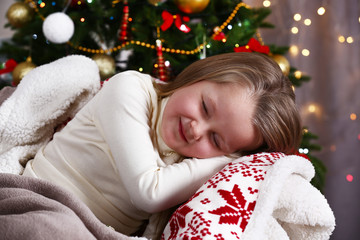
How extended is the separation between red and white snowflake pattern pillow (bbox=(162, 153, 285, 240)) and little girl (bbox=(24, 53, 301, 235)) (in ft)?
0.32

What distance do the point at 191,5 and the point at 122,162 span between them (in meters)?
0.95

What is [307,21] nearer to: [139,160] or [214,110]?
[214,110]

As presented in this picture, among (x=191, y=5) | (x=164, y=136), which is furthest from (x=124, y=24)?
(x=164, y=136)

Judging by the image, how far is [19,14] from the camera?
73.3 inches

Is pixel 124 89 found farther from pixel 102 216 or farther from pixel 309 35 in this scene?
pixel 309 35

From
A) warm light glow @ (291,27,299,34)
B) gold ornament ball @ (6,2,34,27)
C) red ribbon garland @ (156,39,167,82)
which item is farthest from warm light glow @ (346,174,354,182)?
gold ornament ball @ (6,2,34,27)

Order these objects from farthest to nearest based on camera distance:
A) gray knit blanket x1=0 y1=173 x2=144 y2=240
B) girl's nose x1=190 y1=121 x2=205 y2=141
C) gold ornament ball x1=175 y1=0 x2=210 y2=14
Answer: gold ornament ball x1=175 y1=0 x2=210 y2=14 → girl's nose x1=190 y1=121 x2=205 y2=141 → gray knit blanket x1=0 y1=173 x2=144 y2=240

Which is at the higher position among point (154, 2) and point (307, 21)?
point (154, 2)

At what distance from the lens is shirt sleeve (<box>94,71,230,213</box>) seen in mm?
915

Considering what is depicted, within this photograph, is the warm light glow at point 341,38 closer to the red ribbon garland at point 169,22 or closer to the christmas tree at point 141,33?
the christmas tree at point 141,33

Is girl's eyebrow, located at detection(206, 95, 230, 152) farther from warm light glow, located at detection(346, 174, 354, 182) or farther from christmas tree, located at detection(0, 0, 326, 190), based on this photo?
warm light glow, located at detection(346, 174, 354, 182)

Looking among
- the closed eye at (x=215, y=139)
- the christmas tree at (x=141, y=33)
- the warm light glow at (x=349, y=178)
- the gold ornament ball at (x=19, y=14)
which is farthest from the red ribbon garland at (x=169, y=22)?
the warm light glow at (x=349, y=178)

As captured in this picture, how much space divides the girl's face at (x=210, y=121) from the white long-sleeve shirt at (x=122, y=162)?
0.03 m

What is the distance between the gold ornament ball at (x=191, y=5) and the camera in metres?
1.67
